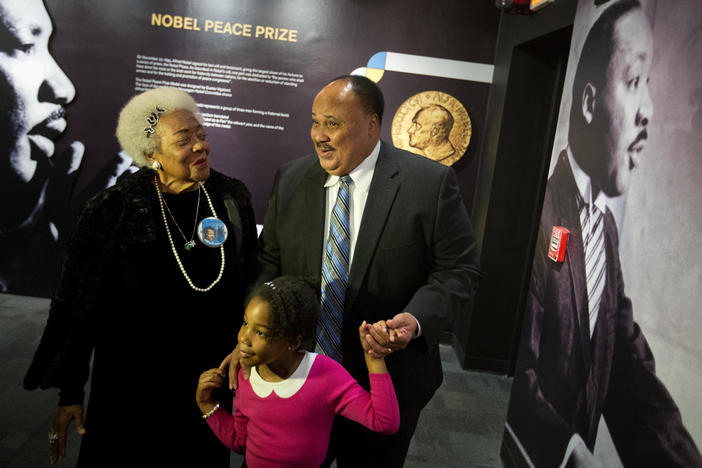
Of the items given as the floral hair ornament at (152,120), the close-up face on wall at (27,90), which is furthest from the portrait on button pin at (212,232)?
the close-up face on wall at (27,90)

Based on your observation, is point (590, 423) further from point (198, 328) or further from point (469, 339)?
point (469, 339)

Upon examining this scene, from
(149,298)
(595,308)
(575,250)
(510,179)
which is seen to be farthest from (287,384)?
(510,179)

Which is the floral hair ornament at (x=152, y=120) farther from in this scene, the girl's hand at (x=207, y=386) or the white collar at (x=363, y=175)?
the girl's hand at (x=207, y=386)

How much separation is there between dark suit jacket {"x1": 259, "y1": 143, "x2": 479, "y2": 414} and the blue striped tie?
0.02m

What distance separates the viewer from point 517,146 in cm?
382

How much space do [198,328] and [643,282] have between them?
150cm

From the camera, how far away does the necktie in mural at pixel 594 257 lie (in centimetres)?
205

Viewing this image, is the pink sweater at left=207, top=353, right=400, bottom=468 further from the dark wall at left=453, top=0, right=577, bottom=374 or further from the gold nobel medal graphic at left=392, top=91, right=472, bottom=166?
the gold nobel medal graphic at left=392, top=91, right=472, bottom=166

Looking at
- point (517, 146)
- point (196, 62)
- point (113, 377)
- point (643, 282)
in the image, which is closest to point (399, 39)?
point (517, 146)

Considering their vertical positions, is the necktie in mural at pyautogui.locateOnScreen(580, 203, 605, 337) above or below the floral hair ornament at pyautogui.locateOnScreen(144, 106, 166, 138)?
below

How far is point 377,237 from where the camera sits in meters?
1.61

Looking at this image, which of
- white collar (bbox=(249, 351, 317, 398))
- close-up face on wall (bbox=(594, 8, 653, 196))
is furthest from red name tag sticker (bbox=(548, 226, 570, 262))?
white collar (bbox=(249, 351, 317, 398))

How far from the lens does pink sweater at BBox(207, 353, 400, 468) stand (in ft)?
4.59

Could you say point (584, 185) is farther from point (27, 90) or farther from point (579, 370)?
point (27, 90)
